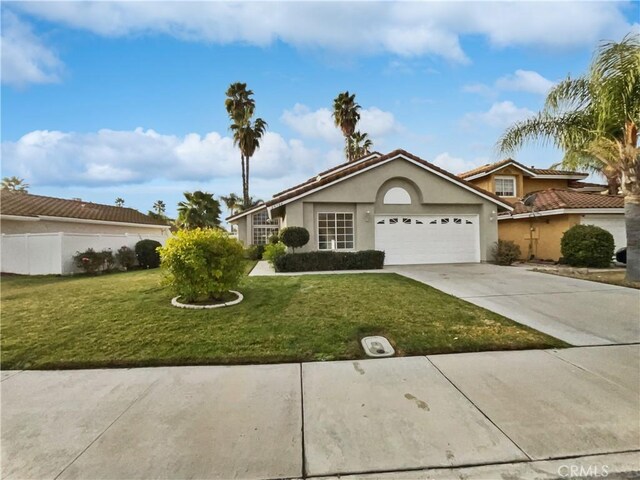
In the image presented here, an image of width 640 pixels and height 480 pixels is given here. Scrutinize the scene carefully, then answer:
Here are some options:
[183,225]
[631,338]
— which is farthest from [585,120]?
[183,225]

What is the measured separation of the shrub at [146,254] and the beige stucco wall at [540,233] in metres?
20.2

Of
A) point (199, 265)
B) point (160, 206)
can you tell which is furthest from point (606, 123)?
point (160, 206)

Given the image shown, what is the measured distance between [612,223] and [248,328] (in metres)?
18.7

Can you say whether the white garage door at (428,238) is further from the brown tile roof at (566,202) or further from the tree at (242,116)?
the tree at (242,116)

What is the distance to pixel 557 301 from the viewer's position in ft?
24.3

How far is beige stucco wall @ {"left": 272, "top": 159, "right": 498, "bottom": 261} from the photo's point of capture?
14.0 metres

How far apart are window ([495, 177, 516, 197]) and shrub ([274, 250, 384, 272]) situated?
482 inches

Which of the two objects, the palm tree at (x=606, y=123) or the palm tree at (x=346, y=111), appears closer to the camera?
the palm tree at (x=606, y=123)

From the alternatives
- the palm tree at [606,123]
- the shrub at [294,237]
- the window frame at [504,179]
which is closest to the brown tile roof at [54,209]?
the shrub at [294,237]

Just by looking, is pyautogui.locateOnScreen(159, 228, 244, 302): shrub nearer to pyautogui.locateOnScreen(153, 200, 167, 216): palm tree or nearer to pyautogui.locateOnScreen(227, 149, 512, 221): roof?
pyautogui.locateOnScreen(227, 149, 512, 221): roof

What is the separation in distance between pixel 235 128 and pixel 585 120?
2758cm

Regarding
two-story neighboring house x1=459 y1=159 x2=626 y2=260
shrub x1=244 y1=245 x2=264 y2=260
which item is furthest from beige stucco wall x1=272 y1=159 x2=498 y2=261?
shrub x1=244 y1=245 x2=264 y2=260

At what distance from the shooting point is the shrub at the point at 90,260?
13.8 metres

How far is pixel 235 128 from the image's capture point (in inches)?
1216
